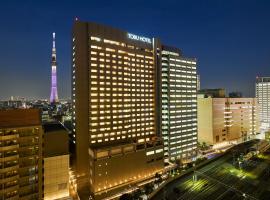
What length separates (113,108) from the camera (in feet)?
233

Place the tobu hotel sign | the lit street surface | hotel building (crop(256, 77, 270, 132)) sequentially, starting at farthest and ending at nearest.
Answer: hotel building (crop(256, 77, 270, 132)), the tobu hotel sign, the lit street surface

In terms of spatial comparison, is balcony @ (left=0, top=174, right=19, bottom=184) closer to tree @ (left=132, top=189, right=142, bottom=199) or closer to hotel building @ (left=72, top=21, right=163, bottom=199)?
hotel building @ (left=72, top=21, right=163, bottom=199)

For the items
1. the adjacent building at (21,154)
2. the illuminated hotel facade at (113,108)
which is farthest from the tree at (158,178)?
the adjacent building at (21,154)

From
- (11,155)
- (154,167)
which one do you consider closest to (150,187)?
(154,167)

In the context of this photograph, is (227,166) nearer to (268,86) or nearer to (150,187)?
(150,187)

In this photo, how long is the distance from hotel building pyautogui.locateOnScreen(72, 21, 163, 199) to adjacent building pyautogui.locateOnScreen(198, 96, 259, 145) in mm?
45749

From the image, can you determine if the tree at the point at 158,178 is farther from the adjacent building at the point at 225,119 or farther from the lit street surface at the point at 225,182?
the adjacent building at the point at 225,119

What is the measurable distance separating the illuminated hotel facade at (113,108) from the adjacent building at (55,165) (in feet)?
22.9

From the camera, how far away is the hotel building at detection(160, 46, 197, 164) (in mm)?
86812

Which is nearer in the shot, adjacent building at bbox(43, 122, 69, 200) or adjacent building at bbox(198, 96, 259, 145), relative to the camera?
adjacent building at bbox(43, 122, 69, 200)

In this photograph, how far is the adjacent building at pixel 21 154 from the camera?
152 feet

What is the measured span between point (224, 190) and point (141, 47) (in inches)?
2201

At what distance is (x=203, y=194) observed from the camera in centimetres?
4784

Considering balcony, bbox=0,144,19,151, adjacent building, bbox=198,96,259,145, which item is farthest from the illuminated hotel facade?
adjacent building, bbox=198,96,259,145
